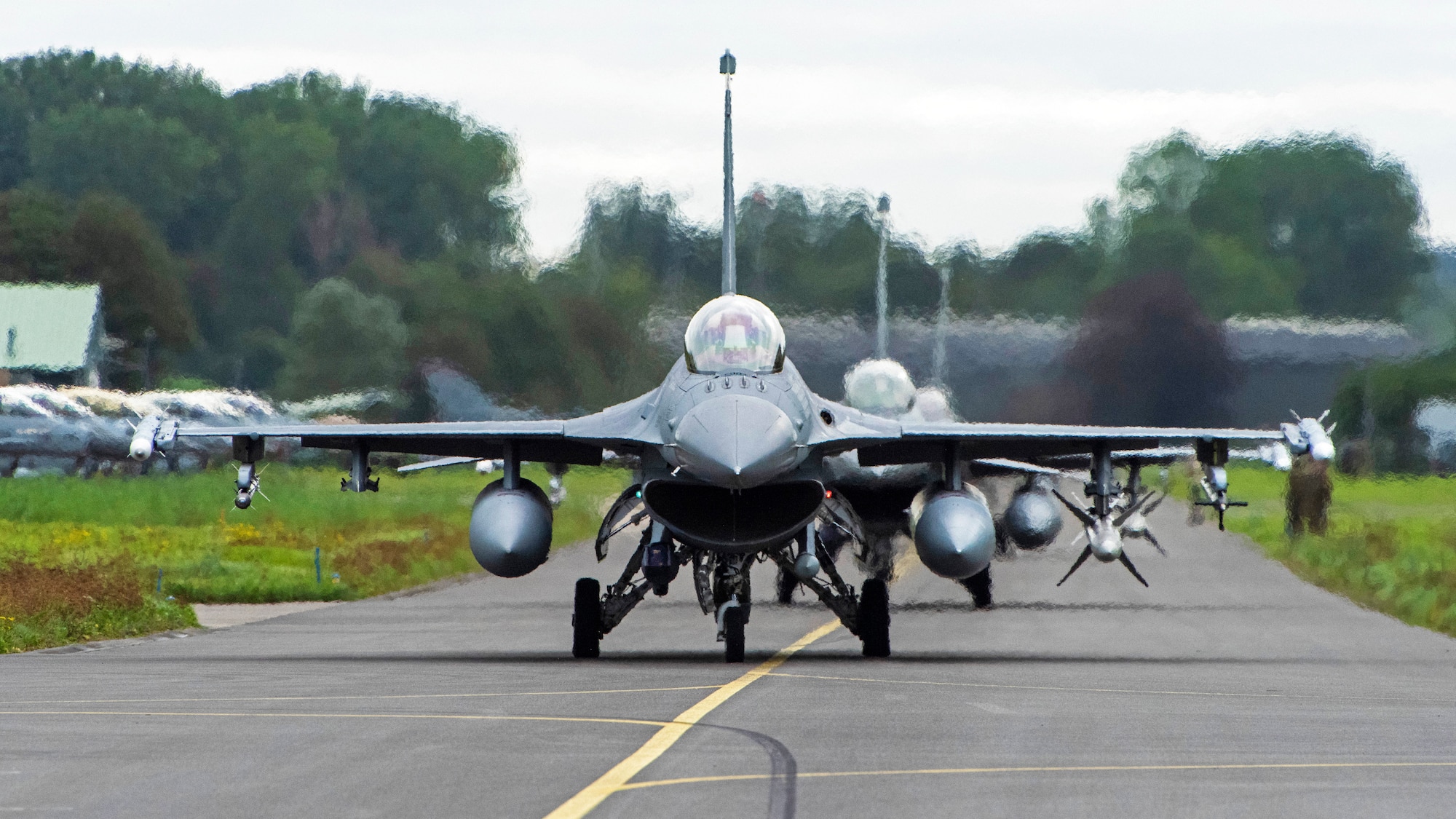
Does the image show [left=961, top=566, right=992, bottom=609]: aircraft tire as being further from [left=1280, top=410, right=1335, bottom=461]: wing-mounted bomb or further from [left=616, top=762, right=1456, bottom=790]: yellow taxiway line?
[left=616, top=762, right=1456, bottom=790]: yellow taxiway line

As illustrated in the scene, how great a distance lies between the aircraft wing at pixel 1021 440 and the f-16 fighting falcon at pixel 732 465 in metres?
0.03

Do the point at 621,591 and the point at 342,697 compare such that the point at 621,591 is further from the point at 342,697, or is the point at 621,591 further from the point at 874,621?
the point at 342,697

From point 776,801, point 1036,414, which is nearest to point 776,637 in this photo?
point 1036,414

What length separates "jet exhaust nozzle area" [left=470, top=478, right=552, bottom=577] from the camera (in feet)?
58.9

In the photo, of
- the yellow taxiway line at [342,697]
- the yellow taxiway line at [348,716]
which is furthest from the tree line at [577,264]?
the yellow taxiway line at [348,716]

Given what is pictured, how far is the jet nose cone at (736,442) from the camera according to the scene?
1627cm

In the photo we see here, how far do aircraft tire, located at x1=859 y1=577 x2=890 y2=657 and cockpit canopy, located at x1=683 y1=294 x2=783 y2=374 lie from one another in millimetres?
2428

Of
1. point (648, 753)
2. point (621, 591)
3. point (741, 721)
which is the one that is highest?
point (648, 753)

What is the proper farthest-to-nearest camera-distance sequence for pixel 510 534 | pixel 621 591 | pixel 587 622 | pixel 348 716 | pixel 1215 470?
pixel 621 591 → pixel 1215 470 → pixel 587 622 → pixel 510 534 → pixel 348 716

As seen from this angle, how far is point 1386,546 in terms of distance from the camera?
33.7 m

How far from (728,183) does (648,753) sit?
1107 centimetres

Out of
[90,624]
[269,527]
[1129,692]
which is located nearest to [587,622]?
[90,624]

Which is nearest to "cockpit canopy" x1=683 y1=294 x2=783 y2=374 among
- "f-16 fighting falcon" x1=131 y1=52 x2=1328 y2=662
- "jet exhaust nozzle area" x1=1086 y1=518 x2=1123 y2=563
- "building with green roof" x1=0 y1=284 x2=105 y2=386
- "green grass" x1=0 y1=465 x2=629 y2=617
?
"f-16 fighting falcon" x1=131 y1=52 x2=1328 y2=662

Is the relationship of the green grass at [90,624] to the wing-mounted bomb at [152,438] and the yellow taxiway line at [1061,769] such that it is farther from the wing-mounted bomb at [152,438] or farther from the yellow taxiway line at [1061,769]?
the yellow taxiway line at [1061,769]
